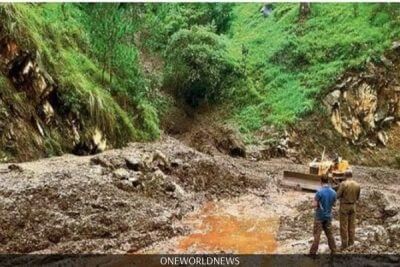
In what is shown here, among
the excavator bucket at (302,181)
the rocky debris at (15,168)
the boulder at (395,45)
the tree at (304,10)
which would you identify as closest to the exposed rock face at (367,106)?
the boulder at (395,45)

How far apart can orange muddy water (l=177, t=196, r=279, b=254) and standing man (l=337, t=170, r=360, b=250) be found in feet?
5.82

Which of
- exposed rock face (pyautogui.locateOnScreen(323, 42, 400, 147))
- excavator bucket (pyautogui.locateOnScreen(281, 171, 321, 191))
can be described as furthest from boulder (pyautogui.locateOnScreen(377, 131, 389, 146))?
excavator bucket (pyautogui.locateOnScreen(281, 171, 321, 191))

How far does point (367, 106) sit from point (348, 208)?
20.3 meters

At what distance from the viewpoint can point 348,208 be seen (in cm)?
1153

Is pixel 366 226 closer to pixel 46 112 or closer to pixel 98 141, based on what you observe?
pixel 98 141

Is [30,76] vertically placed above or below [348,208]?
above

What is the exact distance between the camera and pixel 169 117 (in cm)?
3103

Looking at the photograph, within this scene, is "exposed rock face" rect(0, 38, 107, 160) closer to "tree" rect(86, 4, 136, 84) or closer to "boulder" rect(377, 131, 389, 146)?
"tree" rect(86, 4, 136, 84)

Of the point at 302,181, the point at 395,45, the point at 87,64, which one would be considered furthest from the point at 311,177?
the point at 395,45

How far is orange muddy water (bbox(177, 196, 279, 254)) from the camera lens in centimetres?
1281

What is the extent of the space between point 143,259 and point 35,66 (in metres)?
10.2

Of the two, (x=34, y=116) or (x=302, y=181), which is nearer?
(x=34, y=116)

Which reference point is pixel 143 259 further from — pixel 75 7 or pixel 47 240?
pixel 75 7

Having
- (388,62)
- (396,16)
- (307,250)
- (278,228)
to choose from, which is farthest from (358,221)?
(396,16)
